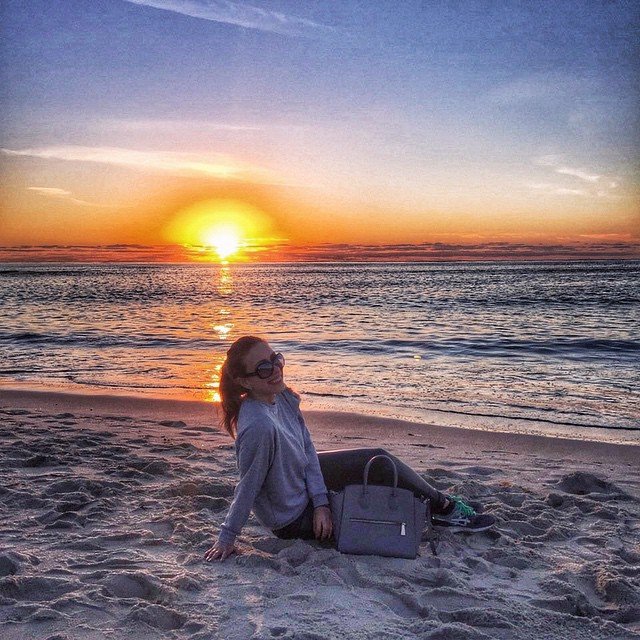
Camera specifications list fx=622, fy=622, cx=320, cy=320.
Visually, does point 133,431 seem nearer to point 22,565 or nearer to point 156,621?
point 22,565

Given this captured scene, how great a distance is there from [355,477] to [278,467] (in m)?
0.65

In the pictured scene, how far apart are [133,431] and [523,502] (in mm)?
4392

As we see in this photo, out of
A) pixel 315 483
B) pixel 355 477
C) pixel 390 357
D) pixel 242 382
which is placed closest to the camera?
pixel 242 382

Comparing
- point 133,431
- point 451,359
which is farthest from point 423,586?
point 451,359

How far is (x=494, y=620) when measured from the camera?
3.13 m

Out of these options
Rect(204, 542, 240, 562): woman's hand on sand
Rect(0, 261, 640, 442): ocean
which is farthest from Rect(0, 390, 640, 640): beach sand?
Rect(0, 261, 640, 442): ocean

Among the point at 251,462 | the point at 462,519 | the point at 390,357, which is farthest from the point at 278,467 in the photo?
the point at 390,357

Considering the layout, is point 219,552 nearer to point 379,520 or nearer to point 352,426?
point 379,520

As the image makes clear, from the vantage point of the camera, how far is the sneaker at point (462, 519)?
4141 mm

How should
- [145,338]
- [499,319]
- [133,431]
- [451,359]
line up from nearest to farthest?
[133,431] < [451,359] < [145,338] < [499,319]

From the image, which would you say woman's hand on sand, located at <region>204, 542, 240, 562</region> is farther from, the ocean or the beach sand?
the ocean

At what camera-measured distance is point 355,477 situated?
4121mm

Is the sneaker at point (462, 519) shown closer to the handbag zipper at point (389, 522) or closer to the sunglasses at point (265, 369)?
the handbag zipper at point (389, 522)

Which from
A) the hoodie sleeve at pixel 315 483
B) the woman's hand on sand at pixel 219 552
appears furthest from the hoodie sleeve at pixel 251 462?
the hoodie sleeve at pixel 315 483
